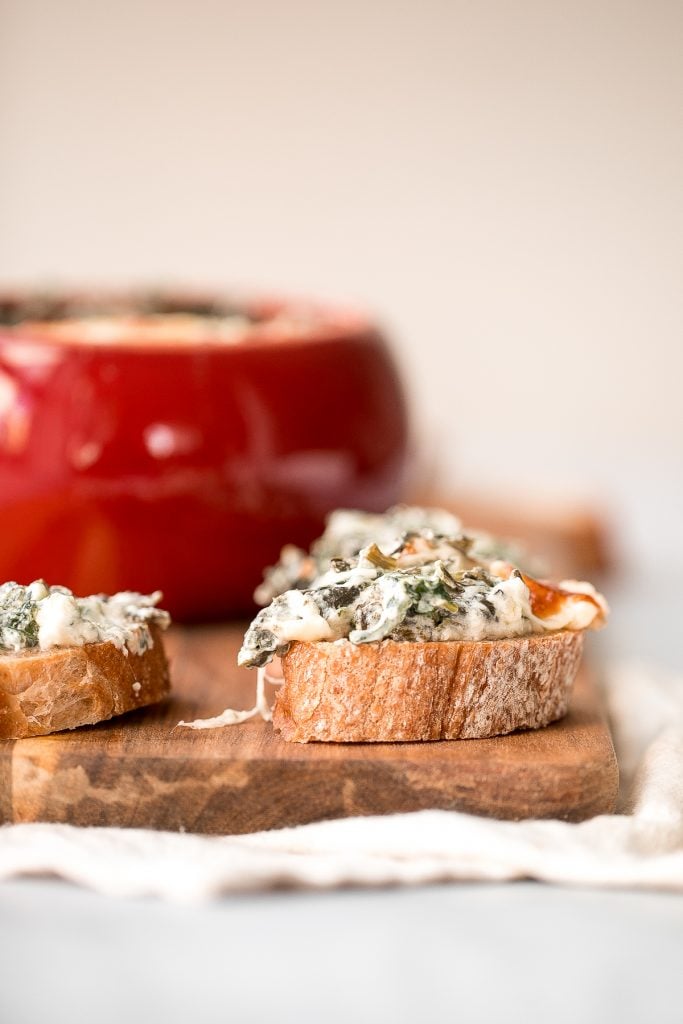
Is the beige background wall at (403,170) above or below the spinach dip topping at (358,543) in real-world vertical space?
above

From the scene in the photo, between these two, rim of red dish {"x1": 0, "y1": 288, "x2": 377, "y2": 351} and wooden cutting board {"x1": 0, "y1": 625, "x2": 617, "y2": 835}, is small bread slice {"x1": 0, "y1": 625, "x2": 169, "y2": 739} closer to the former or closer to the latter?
wooden cutting board {"x1": 0, "y1": 625, "x2": 617, "y2": 835}

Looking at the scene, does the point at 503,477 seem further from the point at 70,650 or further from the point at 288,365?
the point at 70,650

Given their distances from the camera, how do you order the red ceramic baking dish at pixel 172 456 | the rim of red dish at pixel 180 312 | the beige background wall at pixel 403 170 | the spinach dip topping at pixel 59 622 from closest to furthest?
the spinach dip topping at pixel 59 622, the red ceramic baking dish at pixel 172 456, the rim of red dish at pixel 180 312, the beige background wall at pixel 403 170

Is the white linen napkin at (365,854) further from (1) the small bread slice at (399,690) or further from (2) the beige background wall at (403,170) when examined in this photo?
(2) the beige background wall at (403,170)

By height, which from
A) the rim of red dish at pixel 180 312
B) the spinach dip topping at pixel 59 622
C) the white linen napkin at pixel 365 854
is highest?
the rim of red dish at pixel 180 312

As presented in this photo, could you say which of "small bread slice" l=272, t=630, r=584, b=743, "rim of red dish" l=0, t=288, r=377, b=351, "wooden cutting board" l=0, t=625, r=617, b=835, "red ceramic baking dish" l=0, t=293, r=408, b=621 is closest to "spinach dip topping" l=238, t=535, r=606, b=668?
"small bread slice" l=272, t=630, r=584, b=743

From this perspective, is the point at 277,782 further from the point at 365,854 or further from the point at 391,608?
the point at 391,608

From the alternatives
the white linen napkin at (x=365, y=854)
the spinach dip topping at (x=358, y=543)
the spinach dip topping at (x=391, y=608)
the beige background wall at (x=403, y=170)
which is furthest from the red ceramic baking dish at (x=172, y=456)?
the beige background wall at (x=403, y=170)
